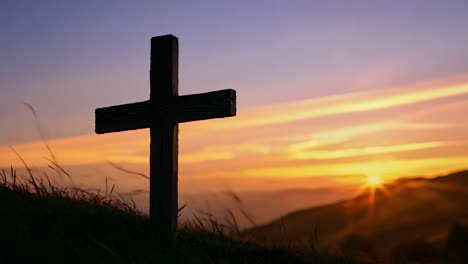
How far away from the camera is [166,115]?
7.54 meters

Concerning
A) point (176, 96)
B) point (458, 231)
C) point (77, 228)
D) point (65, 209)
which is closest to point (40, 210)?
point (65, 209)

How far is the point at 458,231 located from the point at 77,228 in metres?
7.61

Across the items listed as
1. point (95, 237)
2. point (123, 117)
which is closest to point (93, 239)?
point (95, 237)

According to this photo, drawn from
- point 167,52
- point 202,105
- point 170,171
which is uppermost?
point 167,52

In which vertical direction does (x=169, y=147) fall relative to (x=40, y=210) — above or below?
above

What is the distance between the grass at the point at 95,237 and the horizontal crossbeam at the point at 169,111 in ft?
2.90

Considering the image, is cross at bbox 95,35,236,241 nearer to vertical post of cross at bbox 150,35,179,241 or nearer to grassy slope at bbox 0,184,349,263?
vertical post of cross at bbox 150,35,179,241

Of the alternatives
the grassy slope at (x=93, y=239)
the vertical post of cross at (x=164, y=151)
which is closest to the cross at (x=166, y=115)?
the vertical post of cross at (x=164, y=151)

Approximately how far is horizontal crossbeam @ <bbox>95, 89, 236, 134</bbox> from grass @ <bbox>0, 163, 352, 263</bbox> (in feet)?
2.90

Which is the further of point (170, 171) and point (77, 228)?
point (170, 171)

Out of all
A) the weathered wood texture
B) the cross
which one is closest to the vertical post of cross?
the cross

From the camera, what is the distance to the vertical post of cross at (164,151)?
7418 mm

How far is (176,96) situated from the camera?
7566 mm

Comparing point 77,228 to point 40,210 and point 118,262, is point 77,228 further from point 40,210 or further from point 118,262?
point 118,262
